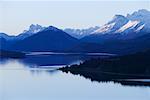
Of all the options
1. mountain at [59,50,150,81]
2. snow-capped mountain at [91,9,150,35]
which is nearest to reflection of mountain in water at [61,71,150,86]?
mountain at [59,50,150,81]

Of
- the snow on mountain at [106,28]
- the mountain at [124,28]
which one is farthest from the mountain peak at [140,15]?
the snow on mountain at [106,28]

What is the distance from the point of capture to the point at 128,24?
9.33 feet

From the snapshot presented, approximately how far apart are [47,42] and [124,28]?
0.56m

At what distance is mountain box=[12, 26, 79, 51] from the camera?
9.32 ft

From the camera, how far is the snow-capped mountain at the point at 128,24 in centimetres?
280

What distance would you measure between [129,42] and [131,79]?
0.27 m

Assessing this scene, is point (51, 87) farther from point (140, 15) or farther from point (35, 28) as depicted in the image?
point (140, 15)

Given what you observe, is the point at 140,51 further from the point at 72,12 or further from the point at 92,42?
the point at 72,12

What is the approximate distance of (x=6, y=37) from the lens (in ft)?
9.33

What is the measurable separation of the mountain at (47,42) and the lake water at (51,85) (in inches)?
2.8

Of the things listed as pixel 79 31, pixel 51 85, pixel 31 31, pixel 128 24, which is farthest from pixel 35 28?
pixel 128 24

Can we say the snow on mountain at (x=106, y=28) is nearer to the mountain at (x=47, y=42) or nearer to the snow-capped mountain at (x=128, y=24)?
the snow-capped mountain at (x=128, y=24)

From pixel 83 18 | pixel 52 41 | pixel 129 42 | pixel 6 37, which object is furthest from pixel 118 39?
pixel 6 37

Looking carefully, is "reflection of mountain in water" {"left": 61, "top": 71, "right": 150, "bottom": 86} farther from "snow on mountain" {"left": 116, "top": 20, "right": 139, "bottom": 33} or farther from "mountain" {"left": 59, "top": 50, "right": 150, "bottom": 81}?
"snow on mountain" {"left": 116, "top": 20, "right": 139, "bottom": 33}
